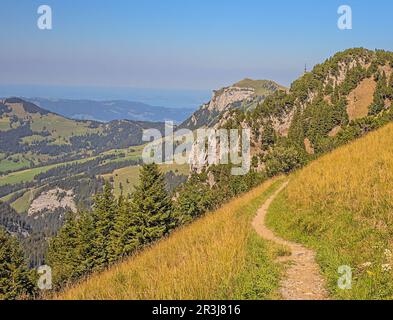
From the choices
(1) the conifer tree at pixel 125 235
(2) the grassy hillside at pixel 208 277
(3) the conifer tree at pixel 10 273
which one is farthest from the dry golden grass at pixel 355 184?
(3) the conifer tree at pixel 10 273

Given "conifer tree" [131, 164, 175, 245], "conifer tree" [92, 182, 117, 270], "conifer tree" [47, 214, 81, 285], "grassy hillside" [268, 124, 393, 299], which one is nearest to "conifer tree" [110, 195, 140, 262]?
"conifer tree" [131, 164, 175, 245]

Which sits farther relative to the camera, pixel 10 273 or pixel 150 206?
pixel 10 273

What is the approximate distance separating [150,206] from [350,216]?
36.6 metres

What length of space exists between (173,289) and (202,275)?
0.89m

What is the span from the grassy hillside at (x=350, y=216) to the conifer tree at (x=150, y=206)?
1132 inches

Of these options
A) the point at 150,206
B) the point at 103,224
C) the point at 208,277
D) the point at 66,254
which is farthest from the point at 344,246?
the point at 66,254

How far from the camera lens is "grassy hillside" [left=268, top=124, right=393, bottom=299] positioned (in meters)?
9.45

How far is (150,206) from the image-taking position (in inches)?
1890

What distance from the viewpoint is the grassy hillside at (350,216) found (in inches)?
372

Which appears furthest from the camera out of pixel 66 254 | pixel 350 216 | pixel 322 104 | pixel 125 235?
pixel 322 104

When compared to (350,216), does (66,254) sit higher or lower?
lower

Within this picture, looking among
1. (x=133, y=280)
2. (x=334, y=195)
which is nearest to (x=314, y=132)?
(x=334, y=195)

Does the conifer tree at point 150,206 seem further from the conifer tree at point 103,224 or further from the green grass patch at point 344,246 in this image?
the green grass patch at point 344,246

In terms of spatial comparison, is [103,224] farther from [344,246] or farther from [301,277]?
[301,277]
